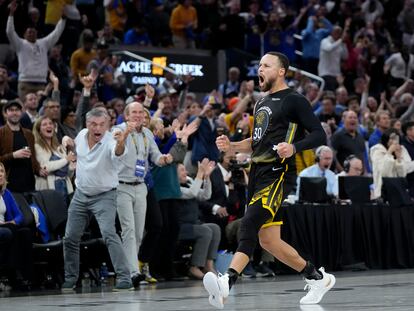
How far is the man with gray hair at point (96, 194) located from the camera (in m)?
12.8

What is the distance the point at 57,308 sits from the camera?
32.2 feet

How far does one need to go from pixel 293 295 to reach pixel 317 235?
5457 mm

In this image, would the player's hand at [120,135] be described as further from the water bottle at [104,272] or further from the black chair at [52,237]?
the water bottle at [104,272]

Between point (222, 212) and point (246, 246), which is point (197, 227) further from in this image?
point (246, 246)

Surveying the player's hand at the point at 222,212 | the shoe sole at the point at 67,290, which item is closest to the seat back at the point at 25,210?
the shoe sole at the point at 67,290

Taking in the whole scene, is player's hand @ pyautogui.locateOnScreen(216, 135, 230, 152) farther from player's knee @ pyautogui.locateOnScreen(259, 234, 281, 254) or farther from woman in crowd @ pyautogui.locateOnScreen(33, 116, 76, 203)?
woman in crowd @ pyautogui.locateOnScreen(33, 116, 76, 203)

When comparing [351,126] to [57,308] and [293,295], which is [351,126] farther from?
Answer: [57,308]

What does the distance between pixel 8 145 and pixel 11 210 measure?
3.28 feet

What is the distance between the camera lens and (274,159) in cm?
957

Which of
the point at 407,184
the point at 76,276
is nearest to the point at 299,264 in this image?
the point at 76,276

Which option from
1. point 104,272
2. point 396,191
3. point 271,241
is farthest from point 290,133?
point 396,191

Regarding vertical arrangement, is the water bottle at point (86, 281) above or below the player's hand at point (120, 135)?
below

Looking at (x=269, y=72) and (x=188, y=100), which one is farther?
(x=188, y=100)

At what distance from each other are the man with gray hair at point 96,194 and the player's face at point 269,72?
3292 millimetres
